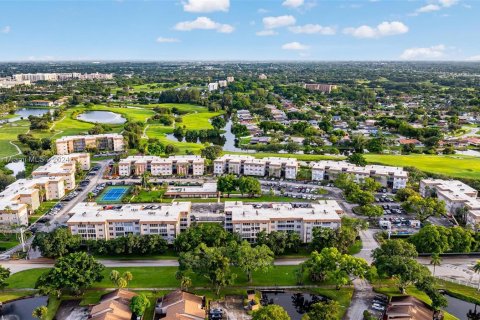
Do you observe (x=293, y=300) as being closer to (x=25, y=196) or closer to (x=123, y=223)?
(x=123, y=223)

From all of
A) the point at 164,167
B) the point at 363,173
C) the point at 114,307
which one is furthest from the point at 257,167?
the point at 114,307

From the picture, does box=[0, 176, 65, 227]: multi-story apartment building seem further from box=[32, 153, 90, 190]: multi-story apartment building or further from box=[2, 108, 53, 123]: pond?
box=[2, 108, 53, 123]: pond

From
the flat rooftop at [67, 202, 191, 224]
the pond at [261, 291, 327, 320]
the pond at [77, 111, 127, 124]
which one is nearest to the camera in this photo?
the pond at [261, 291, 327, 320]

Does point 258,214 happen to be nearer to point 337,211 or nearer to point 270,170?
point 337,211

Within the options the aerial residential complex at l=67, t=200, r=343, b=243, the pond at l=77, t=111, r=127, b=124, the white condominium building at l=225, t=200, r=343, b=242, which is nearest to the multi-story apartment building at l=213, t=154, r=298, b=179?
the aerial residential complex at l=67, t=200, r=343, b=243

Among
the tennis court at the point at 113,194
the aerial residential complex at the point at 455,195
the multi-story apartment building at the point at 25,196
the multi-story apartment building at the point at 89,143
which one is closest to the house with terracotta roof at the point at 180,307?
the multi-story apartment building at the point at 25,196

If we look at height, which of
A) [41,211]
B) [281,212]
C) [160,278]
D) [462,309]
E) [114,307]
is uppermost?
[281,212]
